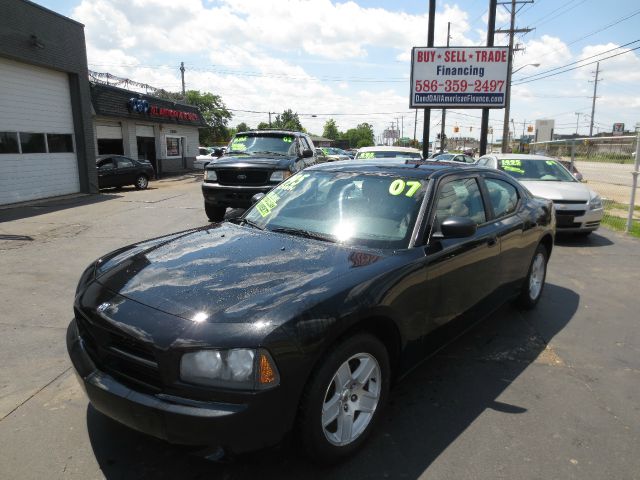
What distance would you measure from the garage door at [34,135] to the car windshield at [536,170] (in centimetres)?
1334

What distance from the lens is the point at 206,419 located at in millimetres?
2084

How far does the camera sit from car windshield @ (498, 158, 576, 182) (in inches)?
387

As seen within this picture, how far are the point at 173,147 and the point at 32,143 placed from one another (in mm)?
16796

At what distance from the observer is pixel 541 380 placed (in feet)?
12.0

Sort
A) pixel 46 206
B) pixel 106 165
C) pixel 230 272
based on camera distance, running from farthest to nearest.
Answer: pixel 106 165 < pixel 46 206 < pixel 230 272

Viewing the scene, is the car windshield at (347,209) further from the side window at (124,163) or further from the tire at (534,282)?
the side window at (124,163)

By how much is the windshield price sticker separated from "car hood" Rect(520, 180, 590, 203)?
6.16m

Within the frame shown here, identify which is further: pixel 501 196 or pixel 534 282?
pixel 534 282

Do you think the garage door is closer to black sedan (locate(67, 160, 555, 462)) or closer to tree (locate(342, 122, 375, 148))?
black sedan (locate(67, 160, 555, 462))

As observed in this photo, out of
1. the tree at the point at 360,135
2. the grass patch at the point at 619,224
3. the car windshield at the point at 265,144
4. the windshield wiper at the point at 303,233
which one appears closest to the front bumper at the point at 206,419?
the windshield wiper at the point at 303,233

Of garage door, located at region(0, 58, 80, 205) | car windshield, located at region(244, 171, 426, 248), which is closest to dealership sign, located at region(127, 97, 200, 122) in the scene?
garage door, located at region(0, 58, 80, 205)

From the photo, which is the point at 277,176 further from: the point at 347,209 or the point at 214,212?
the point at 347,209

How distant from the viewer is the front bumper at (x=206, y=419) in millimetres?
2096

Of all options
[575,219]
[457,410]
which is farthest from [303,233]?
[575,219]
